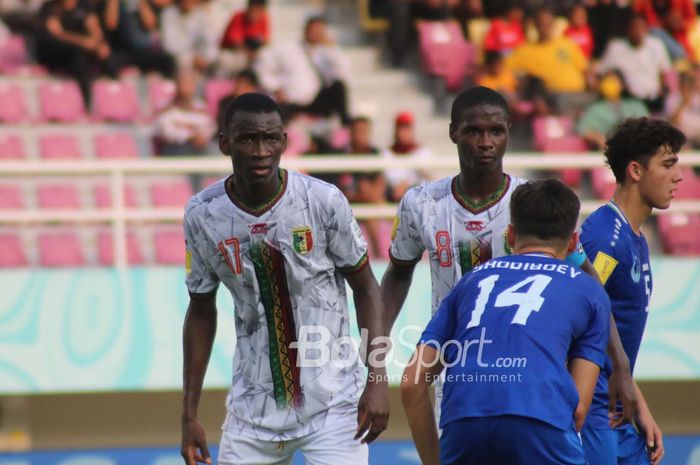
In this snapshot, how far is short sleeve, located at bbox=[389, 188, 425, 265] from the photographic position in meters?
5.47

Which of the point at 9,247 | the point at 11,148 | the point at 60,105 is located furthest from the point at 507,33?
the point at 9,247

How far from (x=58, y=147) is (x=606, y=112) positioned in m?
5.19

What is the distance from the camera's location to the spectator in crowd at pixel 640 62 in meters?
13.0

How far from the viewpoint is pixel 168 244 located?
32.8ft

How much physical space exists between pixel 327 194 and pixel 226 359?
4.65 m

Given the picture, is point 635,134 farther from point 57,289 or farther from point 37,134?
point 37,134

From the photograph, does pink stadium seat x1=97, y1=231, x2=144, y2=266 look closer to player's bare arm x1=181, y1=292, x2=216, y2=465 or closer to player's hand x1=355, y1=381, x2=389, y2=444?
player's bare arm x1=181, y1=292, x2=216, y2=465

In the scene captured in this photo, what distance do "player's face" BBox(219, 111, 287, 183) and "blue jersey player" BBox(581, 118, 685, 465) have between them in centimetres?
137

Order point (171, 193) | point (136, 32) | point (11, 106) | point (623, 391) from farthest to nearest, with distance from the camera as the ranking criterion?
point (136, 32)
point (11, 106)
point (171, 193)
point (623, 391)

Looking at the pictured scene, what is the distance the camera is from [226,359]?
949cm

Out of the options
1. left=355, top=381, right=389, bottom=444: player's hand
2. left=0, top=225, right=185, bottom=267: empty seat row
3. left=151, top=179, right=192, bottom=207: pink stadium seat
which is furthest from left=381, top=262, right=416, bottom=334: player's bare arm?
left=151, top=179, right=192, bottom=207: pink stadium seat

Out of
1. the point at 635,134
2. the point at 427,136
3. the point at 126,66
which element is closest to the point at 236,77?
the point at 126,66

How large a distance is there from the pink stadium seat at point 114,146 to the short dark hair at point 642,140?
22.7 ft

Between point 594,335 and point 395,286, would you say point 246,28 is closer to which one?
point 395,286
